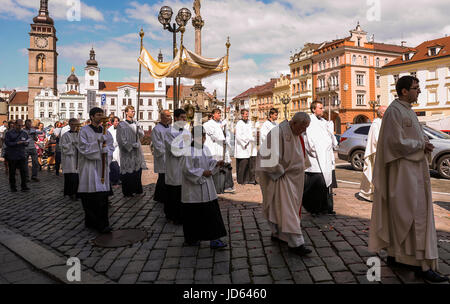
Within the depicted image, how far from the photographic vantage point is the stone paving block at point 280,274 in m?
3.33

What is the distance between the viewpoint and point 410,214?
3.28m

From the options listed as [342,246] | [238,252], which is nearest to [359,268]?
[342,246]

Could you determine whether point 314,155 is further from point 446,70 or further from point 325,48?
point 325,48

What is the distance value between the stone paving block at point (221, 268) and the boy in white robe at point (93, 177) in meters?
2.15

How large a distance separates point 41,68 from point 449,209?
105 m

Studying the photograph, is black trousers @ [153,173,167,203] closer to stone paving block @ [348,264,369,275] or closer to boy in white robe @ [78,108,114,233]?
boy in white robe @ [78,108,114,233]

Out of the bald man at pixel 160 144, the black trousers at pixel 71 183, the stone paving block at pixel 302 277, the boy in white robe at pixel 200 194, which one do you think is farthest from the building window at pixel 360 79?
the stone paving block at pixel 302 277

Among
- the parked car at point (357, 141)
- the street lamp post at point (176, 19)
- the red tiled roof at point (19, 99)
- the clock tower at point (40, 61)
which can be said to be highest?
the clock tower at point (40, 61)

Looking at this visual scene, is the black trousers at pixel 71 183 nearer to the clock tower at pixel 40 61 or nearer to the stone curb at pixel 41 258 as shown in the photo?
the stone curb at pixel 41 258

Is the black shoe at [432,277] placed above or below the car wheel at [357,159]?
below

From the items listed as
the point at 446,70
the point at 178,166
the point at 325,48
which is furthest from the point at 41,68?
the point at 178,166

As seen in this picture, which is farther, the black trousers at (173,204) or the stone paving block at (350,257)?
the black trousers at (173,204)

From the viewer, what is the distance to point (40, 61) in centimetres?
9188

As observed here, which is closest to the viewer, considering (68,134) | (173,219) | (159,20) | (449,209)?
(173,219)
